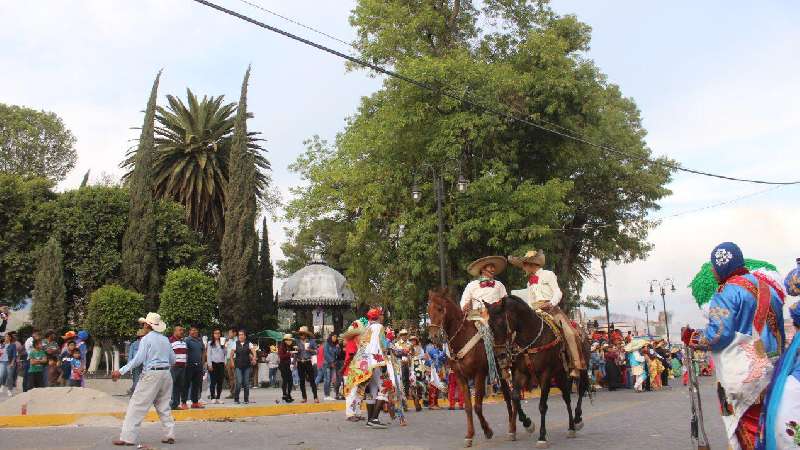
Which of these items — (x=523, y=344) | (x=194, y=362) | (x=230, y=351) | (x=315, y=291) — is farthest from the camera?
(x=315, y=291)

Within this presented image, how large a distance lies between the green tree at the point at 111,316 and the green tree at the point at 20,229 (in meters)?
7.18

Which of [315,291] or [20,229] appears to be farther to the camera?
[315,291]

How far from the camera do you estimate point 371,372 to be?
44.5 feet

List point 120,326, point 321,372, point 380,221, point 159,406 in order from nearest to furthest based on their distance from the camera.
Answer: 1. point 159,406
2. point 321,372
3. point 380,221
4. point 120,326

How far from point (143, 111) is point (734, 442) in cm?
4449

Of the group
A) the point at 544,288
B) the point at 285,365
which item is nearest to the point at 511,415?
the point at 544,288

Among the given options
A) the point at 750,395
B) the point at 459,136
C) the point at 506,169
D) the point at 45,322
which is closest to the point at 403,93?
the point at 459,136

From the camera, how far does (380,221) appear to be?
98.1 feet

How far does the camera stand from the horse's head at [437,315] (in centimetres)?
1121

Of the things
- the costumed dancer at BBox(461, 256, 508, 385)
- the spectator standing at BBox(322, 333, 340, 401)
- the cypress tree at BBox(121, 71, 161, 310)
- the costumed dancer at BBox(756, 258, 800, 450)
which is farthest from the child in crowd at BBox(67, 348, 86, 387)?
the cypress tree at BBox(121, 71, 161, 310)

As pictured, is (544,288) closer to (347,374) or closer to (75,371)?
(347,374)

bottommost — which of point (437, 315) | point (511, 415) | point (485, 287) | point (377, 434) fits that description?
point (377, 434)

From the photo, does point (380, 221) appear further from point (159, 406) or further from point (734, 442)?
point (734, 442)

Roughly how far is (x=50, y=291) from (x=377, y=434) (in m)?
32.8
